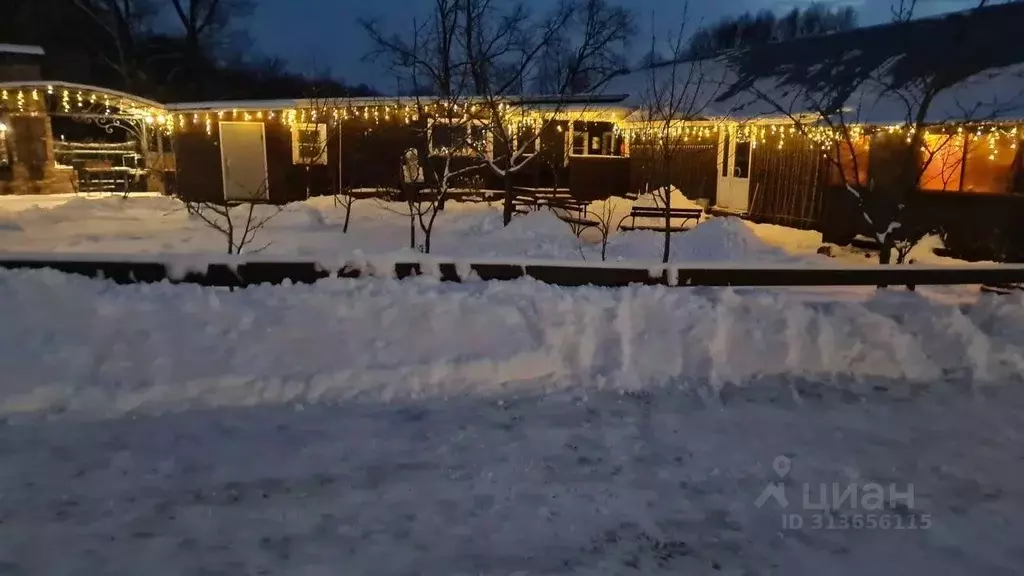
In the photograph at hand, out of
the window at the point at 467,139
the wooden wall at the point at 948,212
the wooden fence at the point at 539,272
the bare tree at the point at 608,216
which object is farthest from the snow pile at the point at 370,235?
the wooden fence at the point at 539,272

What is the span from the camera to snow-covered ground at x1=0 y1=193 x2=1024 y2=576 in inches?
140

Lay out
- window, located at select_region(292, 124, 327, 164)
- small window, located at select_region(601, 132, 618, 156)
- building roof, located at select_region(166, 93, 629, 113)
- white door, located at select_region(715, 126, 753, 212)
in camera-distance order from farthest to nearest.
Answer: small window, located at select_region(601, 132, 618, 156)
window, located at select_region(292, 124, 327, 164)
building roof, located at select_region(166, 93, 629, 113)
white door, located at select_region(715, 126, 753, 212)

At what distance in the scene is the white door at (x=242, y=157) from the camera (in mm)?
22156

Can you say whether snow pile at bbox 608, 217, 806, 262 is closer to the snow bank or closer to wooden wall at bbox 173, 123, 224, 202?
the snow bank

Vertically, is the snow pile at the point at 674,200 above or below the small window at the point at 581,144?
below

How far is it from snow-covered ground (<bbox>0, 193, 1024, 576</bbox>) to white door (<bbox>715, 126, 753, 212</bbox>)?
12034 millimetres

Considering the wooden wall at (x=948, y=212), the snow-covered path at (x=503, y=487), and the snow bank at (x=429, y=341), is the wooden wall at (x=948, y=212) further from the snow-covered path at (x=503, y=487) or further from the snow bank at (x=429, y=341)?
the snow-covered path at (x=503, y=487)

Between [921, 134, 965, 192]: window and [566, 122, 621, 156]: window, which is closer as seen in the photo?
[921, 134, 965, 192]: window

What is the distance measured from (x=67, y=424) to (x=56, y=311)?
5.15 ft

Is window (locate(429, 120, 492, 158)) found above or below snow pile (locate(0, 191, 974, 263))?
above

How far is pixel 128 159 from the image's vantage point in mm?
26250
